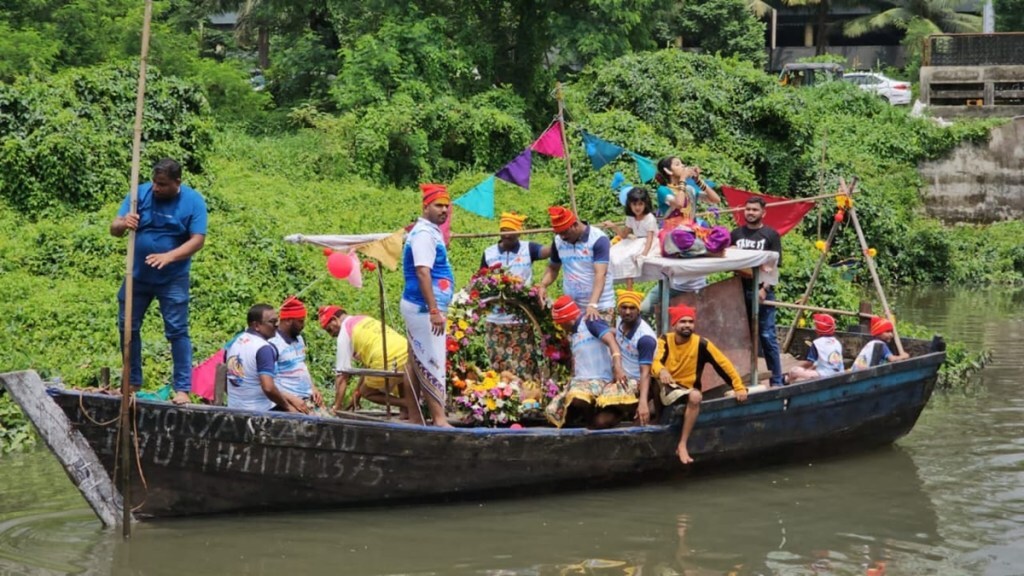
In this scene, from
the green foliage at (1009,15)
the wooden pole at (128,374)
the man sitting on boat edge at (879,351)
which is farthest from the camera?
the green foliage at (1009,15)

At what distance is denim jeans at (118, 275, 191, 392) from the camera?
9828 mm

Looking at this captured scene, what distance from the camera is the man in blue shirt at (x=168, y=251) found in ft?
31.3

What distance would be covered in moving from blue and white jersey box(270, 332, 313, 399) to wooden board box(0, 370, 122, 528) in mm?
1445

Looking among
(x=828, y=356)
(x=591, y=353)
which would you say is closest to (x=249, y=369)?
(x=591, y=353)

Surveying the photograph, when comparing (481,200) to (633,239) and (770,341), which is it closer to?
(633,239)

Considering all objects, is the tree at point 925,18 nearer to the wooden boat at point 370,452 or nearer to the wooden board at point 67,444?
the wooden boat at point 370,452

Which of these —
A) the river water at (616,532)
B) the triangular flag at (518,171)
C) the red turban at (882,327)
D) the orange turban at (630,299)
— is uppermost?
the triangular flag at (518,171)

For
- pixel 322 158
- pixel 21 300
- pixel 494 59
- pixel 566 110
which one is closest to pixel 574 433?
pixel 21 300

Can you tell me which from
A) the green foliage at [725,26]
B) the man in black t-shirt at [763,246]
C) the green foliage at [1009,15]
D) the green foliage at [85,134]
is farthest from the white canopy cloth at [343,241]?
the green foliage at [1009,15]

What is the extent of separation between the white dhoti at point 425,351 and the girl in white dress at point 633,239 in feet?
5.49

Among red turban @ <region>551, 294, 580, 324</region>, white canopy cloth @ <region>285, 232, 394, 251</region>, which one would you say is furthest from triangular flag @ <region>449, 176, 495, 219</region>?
red turban @ <region>551, 294, 580, 324</region>

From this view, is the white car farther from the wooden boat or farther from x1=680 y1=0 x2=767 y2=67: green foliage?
the wooden boat

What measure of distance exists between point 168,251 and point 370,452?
6.41ft

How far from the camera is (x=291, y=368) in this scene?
10438 mm
